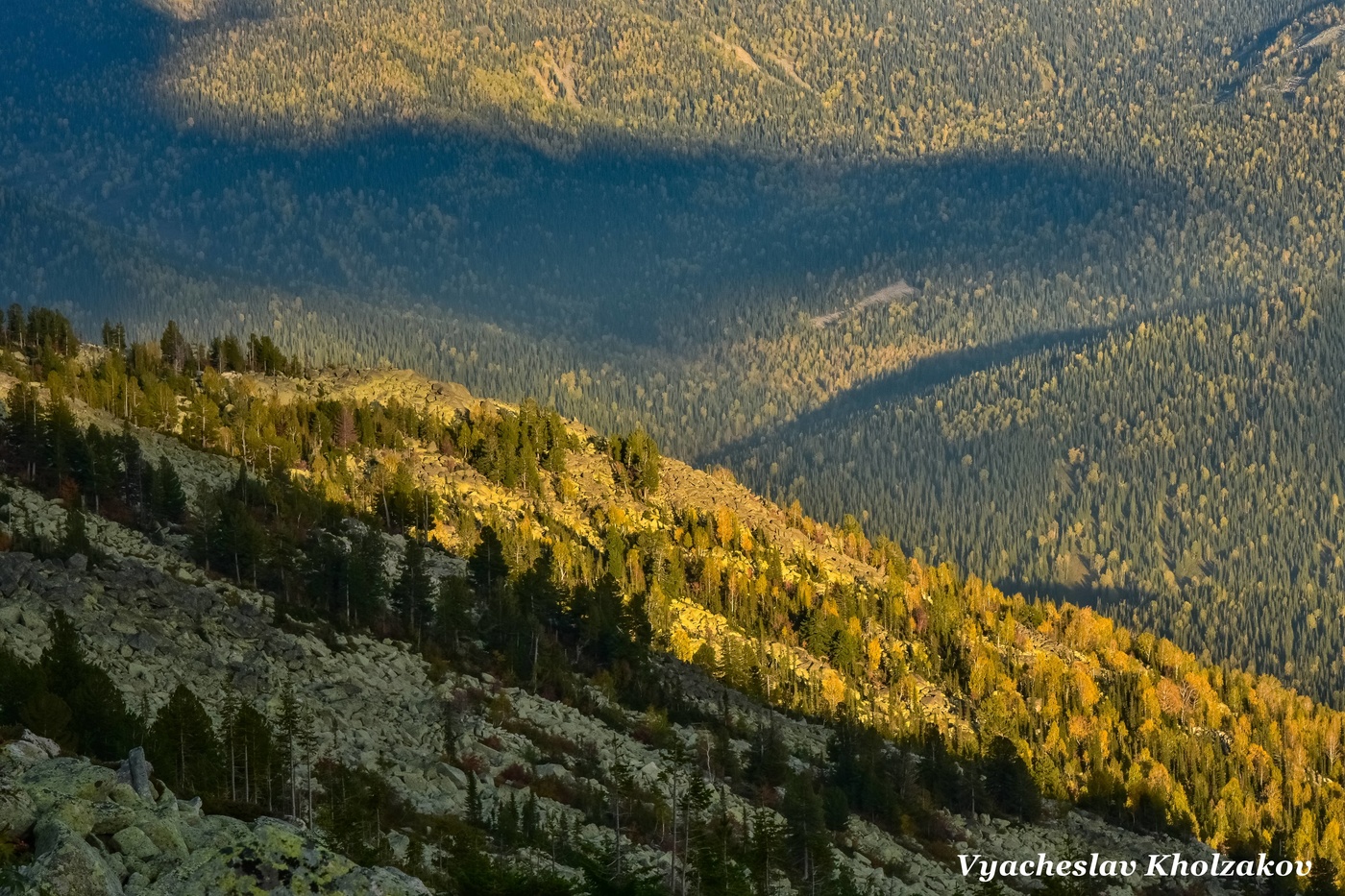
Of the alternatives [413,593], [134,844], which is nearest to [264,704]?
[413,593]

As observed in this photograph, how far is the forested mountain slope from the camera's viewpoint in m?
78.6

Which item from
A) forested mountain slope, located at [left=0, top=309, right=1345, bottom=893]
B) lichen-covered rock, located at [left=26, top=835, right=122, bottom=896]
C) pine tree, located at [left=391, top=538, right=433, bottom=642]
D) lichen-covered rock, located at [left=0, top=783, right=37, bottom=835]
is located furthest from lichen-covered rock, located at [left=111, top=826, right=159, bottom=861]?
pine tree, located at [left=391, top=538, right=433, bottom=642]

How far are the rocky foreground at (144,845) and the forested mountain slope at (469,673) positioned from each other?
1686 millimetres

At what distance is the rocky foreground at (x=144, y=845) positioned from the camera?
43.0 metres

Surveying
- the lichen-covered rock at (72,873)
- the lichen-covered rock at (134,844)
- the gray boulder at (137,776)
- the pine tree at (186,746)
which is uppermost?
the pine tree at (186,746)

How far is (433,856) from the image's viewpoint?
235 ft

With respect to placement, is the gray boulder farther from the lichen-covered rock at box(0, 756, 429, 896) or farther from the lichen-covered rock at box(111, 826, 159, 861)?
the lichen-covered rock at box(111, 826, 159, 861)

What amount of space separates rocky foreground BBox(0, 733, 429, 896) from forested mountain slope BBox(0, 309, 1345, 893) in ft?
5.53

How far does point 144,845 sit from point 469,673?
66.8 meters

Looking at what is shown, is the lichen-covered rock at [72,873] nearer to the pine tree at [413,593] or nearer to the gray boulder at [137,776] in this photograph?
the gray boulder at [137,776]

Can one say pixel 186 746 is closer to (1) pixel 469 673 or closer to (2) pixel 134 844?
(2) pixel 134 844

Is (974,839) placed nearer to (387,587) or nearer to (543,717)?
(543,717)

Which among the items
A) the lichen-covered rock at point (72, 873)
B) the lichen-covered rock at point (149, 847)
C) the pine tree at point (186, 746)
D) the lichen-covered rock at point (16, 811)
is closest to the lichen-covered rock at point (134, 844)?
the lichen-covered rock at point (149, 847)

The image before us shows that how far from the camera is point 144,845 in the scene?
45344 mm
